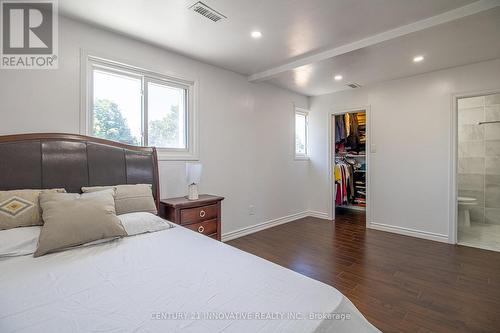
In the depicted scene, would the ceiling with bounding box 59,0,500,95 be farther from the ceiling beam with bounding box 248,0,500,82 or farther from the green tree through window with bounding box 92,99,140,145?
the green tree through window with bounding box 92,99,140,145

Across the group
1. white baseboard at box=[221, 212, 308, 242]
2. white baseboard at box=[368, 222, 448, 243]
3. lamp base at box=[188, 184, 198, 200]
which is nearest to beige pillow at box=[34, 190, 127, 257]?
lamp base at box=[188, 184, 198, 200]

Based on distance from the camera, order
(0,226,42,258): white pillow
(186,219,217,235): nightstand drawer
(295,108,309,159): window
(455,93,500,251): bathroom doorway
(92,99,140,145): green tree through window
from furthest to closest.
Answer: (295,108,309,159): window < (455,93,500,251): bathroom doorway < (186,219,217,235): nightstand drawer < (92,99,140,145): green tree through window < (0,226,42,258): white pillow

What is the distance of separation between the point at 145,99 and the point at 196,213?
4.79 ft

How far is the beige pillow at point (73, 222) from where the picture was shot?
1438 millimetres

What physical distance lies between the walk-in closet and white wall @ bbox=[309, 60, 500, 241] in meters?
0.77

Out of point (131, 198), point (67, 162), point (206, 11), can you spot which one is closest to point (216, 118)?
point (206, 11)

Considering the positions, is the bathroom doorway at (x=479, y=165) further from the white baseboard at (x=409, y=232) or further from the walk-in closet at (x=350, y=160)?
the walk-in closet at (x=350, y=160)

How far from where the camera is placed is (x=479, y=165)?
174 inches

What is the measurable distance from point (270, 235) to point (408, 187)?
7.62ft

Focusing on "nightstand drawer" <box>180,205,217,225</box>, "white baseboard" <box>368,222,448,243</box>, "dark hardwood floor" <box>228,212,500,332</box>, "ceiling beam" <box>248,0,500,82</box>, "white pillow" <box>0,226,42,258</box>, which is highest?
"ceiling beam" <box>248,0,500,82</box>

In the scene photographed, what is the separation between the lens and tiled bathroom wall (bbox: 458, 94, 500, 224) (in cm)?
425

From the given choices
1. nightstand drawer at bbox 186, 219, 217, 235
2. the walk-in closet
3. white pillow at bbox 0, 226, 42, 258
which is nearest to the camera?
white pillow at bbox 0, 226, 42, 258

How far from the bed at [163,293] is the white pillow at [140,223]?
8cm

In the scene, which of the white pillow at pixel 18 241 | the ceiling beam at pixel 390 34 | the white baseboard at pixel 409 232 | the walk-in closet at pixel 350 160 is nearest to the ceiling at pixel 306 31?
the ceiling beam at pixel 390 34
